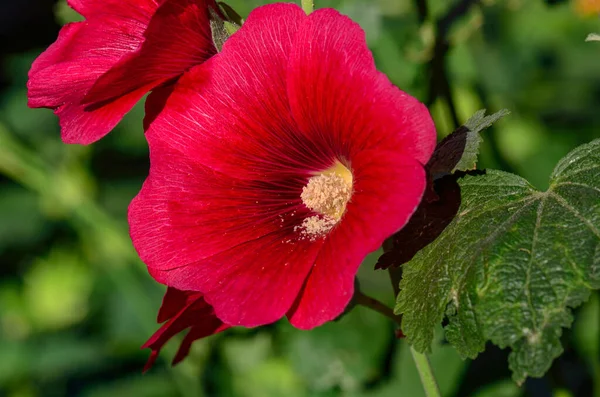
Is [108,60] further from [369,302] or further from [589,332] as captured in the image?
A: [589,332]

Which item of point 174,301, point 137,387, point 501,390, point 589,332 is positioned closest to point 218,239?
point 174,301

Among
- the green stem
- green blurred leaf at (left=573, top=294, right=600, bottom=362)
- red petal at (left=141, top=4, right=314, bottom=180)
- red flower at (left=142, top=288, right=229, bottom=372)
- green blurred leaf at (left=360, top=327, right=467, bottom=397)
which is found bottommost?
green blurred leaf at (left=573, top=294, right=600, bottom=362)

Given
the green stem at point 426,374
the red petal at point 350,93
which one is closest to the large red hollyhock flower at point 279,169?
the red petal at point 350,93

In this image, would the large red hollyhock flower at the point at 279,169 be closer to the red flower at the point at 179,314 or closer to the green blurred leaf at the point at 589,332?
the red flower at the point at 179,314

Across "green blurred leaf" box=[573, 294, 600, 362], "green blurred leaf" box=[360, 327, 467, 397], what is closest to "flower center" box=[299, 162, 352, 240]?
"green blurred leaf" box=[360, 327, 467, 397]

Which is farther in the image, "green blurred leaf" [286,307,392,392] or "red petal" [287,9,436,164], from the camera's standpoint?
"green blurred leaf" [286,307,392,392]

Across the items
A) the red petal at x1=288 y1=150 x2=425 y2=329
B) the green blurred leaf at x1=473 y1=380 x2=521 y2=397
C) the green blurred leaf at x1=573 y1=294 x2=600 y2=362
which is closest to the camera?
the red petal at x1=288 y1=150 x2=425 y2=329

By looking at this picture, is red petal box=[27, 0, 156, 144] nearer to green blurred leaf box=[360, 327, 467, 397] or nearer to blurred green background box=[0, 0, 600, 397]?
blurred green background box=[0, 0, 600, 397]
